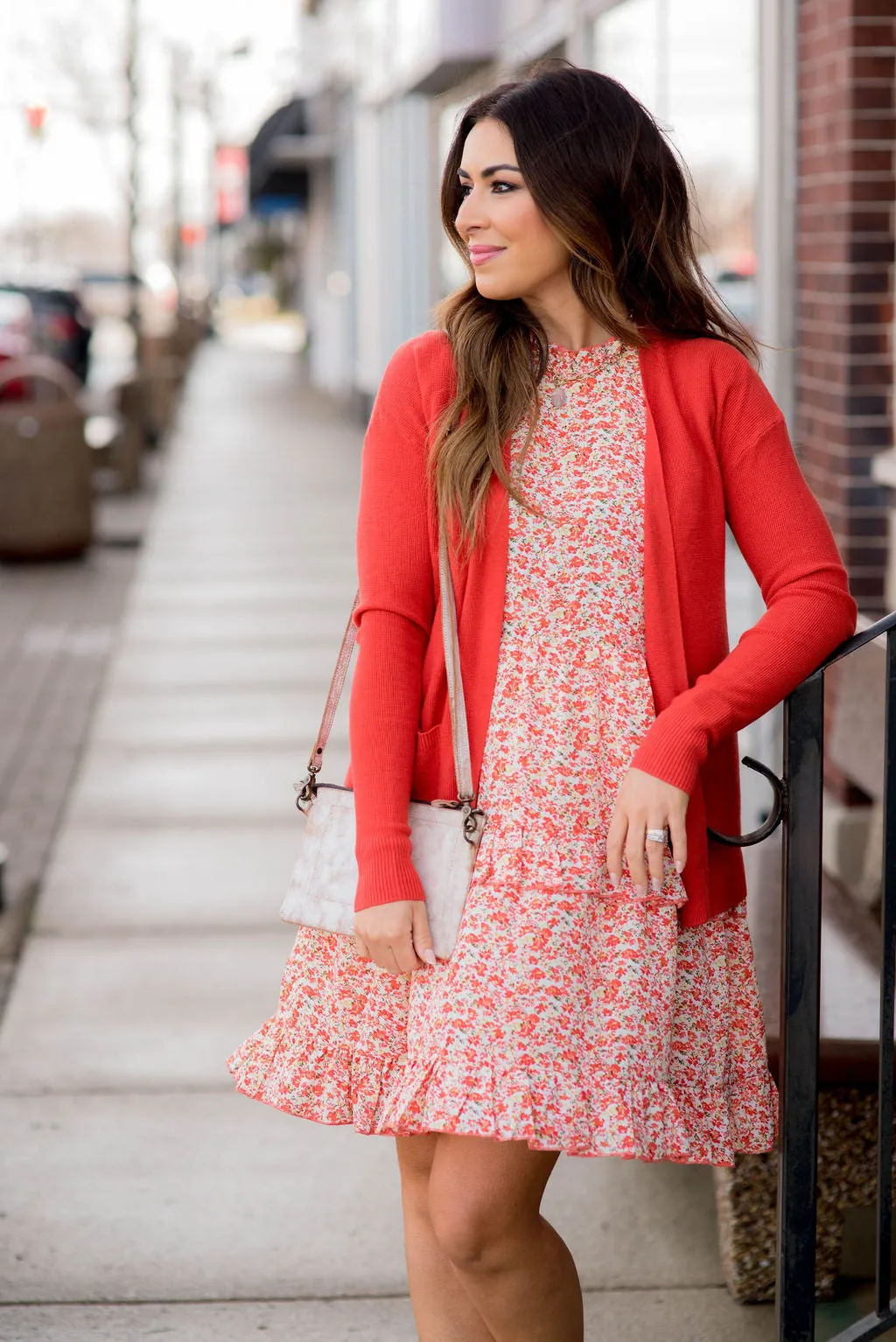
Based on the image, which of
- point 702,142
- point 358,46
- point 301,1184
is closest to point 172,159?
point 358,46

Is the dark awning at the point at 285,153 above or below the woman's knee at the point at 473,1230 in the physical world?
above

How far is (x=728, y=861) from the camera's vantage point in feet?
7.71

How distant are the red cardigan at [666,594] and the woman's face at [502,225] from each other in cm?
15

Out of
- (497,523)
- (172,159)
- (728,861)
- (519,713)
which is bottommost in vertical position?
(728,861)

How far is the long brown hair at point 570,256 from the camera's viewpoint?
226cm

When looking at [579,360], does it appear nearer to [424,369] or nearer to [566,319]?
[566,319]

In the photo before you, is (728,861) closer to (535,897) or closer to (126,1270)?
(535,897)

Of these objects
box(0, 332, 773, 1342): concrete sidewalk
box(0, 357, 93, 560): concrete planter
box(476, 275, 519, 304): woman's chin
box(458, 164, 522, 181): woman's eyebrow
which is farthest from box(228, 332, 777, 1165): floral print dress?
box(0, 357, 93, 560): concrete planter

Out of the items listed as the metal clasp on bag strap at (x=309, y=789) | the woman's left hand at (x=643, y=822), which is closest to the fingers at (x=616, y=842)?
the woman's left hand at (x=643, y=822)

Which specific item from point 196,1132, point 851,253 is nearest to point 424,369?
point 196,1132

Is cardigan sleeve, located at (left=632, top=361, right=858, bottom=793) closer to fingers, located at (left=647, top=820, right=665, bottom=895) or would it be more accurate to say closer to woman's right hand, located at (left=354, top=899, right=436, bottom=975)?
fingers, located at (left=647, top=820, right=665, bottom=895)

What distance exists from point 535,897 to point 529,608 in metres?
0.37

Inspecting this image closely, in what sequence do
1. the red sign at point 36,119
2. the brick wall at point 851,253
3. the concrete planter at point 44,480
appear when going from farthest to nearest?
the red sign at point 36,119 < the concrete planter at point 44,480 < the brick wall at point 851,253

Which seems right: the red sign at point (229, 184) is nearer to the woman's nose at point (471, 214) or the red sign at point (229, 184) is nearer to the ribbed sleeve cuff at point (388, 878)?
the woman's nose at point (471, 214)
